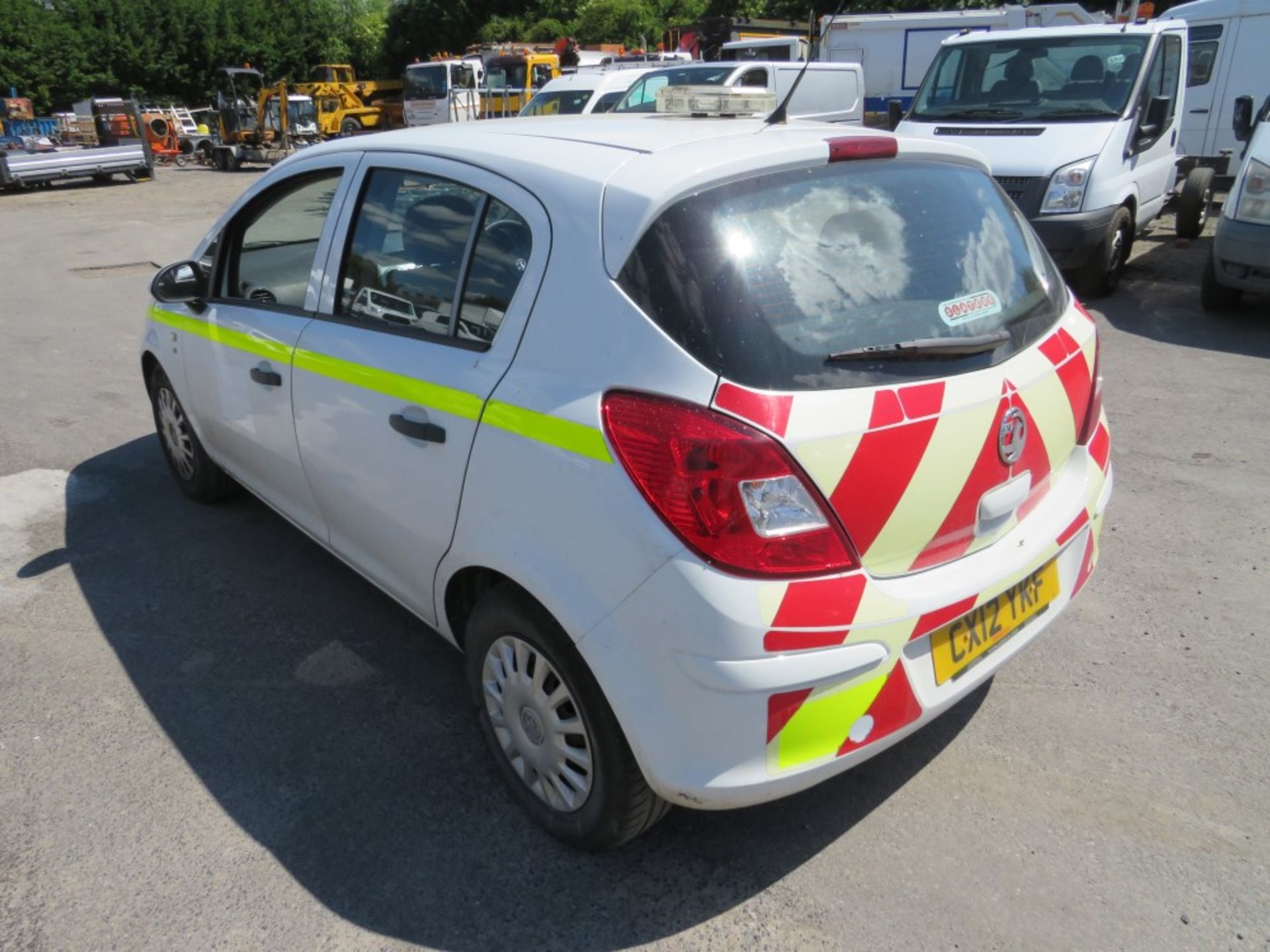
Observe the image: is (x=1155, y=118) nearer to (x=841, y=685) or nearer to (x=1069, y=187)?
(x=1069, y=187)

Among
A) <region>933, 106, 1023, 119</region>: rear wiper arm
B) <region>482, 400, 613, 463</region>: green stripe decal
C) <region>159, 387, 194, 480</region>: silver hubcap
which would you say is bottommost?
<region>159, 387, 194, 480</region>: silver hubcap

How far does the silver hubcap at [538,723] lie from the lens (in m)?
2.40

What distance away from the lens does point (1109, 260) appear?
323 inches

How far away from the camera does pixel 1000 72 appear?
349 inches

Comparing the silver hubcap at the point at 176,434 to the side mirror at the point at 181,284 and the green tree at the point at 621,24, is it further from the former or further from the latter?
the green tree at the point at 621,24

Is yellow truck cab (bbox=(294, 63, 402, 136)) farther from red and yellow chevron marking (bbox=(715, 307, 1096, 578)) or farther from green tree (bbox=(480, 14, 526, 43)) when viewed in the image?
red and yellow chevron marking (bbox=(715, 307, 1096, 578))

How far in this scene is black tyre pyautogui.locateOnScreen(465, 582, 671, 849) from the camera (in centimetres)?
227

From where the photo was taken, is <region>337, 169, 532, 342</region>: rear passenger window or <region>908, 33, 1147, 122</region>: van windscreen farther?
<region>908, 33, 1147, 122</region>: van windscreen

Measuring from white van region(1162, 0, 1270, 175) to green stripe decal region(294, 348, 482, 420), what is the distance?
13.1m

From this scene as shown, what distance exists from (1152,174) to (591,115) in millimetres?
7382

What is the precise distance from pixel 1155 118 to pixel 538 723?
27.4 feet

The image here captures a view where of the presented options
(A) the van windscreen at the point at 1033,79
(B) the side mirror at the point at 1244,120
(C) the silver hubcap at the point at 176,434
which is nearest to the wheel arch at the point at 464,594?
(C) the silver hubcap at the point at 176,434

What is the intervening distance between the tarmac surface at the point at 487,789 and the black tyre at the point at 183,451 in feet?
0.77

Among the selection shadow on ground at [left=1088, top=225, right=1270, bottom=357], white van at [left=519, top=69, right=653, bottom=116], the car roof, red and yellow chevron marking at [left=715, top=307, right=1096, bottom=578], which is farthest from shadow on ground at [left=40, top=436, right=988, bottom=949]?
white van at [left=519, top=69, right=653, bottom=116]
